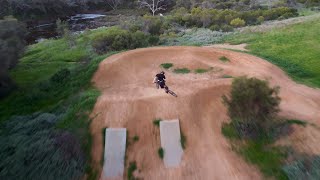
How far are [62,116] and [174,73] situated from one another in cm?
870

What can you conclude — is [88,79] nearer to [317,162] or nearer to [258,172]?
[258,172]

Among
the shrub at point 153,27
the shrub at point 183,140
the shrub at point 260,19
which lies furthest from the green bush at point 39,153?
the shrub at point 260,19

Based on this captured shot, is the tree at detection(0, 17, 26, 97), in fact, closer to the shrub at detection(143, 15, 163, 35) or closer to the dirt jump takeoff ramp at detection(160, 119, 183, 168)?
the dirt jump takeoff ramp at detection(160, 119, 183, 168)

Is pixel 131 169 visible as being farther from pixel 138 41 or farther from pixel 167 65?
pixel 138 41

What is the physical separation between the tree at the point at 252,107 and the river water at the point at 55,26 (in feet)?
117

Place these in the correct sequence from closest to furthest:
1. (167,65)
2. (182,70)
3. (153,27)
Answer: (182,70)
(167,65)
(153,27)

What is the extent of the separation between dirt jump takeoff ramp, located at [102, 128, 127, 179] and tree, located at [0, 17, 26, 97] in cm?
942

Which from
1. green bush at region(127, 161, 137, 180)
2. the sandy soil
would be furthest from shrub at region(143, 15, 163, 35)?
green bush at region(127, 161, 137, 180)

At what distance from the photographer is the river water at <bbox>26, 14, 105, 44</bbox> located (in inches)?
1955

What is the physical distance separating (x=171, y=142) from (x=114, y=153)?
2.64 m

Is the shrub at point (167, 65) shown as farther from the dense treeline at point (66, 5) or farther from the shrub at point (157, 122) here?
the dense treeline at point (66, 5)

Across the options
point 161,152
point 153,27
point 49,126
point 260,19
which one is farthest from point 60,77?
point 260,19

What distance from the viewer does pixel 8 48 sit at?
23453 mm

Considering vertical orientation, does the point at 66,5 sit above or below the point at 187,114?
below
